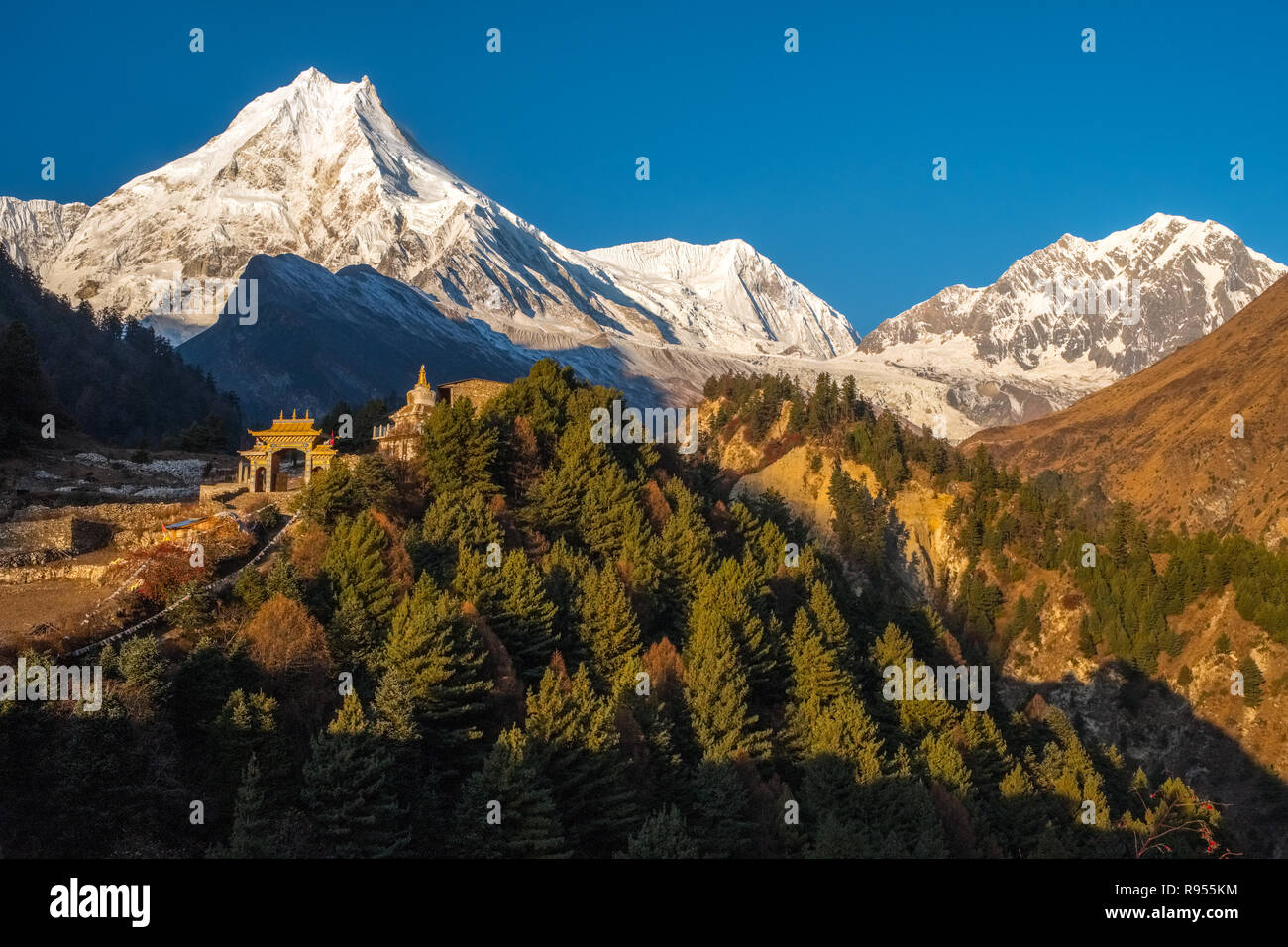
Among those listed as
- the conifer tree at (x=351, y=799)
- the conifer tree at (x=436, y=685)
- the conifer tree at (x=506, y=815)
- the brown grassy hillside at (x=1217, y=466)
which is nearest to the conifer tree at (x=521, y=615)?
the conifer tree at (x=436, y=685)

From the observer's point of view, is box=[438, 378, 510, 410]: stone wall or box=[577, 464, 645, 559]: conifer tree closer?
box=[577, 464, 645, 559]: conifer tree

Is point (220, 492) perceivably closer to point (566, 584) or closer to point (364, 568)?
point (364, 568)

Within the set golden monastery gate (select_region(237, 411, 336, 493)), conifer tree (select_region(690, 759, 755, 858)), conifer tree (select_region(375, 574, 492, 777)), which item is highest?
golden monastery gate (select_region(237, 411, 336, 493))

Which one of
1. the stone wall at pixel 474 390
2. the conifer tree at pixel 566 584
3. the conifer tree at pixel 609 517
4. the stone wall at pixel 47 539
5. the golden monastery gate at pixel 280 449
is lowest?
the conifer tree at pixel 566 584

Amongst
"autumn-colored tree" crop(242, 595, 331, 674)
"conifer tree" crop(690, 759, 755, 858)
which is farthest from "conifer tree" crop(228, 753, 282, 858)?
"conifer tree" crop(690, 759, 755, 858)

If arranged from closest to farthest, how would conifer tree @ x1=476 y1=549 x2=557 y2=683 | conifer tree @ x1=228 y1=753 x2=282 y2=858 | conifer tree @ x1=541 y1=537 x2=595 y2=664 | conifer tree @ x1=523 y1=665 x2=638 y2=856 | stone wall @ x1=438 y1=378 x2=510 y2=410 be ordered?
conifer tree @ x1=228 y1=753 x2=282 y2=858, conifer tree @ x1=523 y1=665 x2=638 y2=856, conifer tree @ x1=476 y1=549 x2=557 y2=683, conifer tree @ x1=541 y1=537 x2=595 y2=664, stone wall @ x1=438 y1=378 x2=510 y2=410

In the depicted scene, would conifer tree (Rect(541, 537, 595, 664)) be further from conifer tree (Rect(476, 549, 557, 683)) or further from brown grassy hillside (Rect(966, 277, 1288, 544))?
brown grassy hillside (Rect(966, 277, 1288, 544))

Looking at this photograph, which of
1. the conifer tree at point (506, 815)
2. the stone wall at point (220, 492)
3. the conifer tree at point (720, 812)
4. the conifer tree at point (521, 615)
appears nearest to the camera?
the conifer tree at point (506, 815)

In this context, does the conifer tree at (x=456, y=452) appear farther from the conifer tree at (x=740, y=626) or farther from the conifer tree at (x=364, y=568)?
the conifer tree at (x=740, y=626)

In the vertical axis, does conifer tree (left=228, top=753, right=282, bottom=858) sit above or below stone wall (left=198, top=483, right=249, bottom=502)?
below

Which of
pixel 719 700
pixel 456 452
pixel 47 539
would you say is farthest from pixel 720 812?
pixel 47 539
